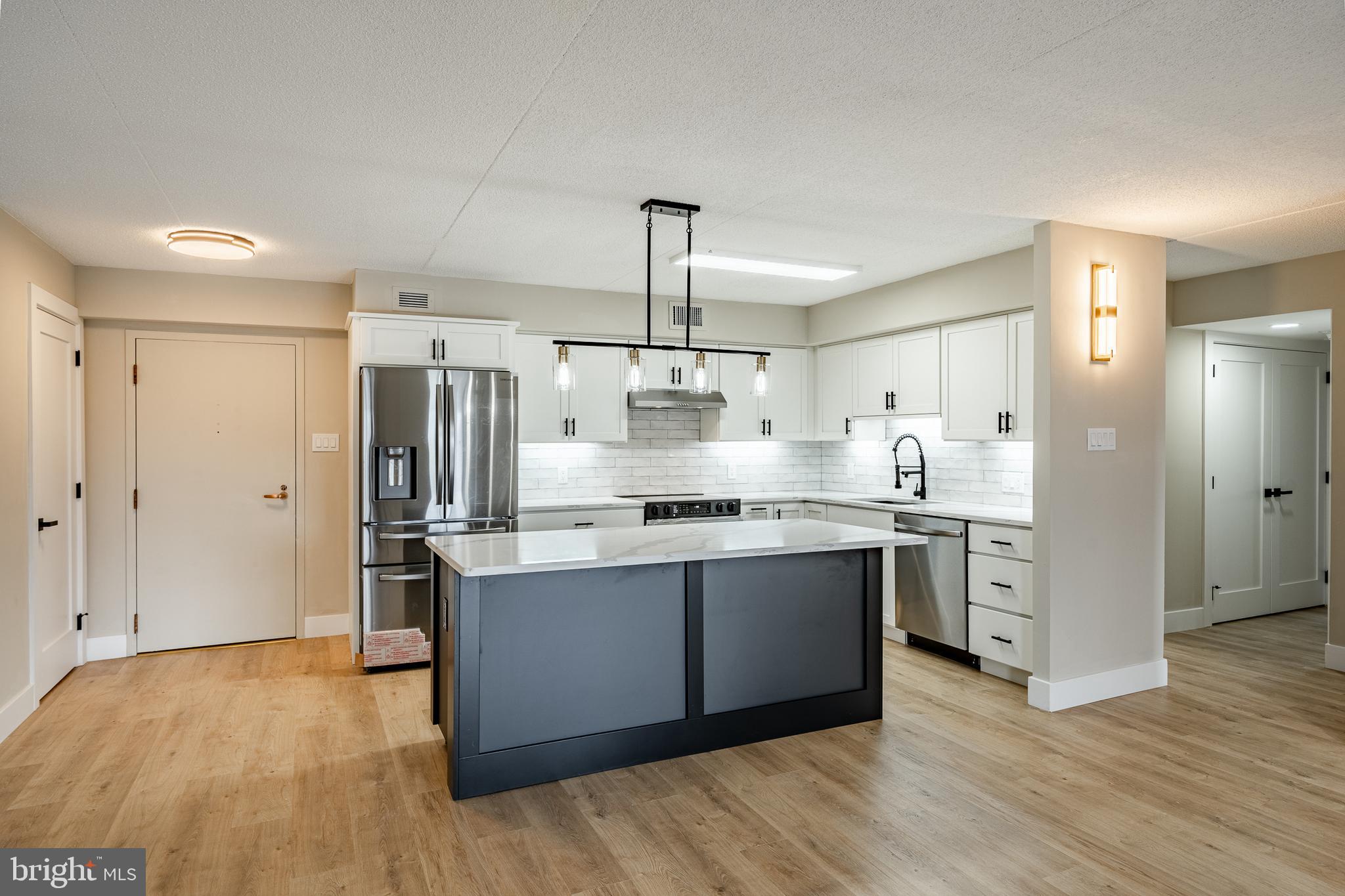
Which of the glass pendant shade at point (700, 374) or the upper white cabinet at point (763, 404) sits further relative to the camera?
the upper white cabinet at point (763, 404)

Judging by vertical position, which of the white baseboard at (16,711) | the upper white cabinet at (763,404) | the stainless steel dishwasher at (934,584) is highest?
the upper white cabinet at (763,404)

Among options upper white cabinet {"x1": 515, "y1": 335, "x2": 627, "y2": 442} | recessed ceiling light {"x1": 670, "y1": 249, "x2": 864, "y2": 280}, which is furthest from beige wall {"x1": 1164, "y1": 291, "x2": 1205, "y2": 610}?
upper white cabinet {"x1": 515, "y1": 335, "x2": 627, "y2": 442}

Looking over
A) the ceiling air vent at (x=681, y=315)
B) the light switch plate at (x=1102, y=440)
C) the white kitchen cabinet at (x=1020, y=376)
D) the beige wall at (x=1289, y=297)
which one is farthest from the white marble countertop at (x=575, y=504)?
the beige wall at (x=1289, y=297)

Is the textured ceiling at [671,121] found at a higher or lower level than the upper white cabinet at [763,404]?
higher

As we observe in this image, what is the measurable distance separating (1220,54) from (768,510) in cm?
407

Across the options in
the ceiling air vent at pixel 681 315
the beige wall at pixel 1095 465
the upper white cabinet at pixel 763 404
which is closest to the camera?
the beige wall at pixel 1095 465

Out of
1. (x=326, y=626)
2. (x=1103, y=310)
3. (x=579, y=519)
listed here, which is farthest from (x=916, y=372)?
(x=326, y=626)

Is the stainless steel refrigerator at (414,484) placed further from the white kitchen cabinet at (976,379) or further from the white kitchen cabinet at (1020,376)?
the white kitchen cabinet at (1020,376)

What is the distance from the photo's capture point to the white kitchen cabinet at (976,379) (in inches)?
179

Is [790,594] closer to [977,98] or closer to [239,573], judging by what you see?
[977,98]

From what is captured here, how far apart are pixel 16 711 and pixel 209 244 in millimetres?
2399

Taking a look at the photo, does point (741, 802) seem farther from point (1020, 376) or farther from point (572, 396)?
point (572, 396)

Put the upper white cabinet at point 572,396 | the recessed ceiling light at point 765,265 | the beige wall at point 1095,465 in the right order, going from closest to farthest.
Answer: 1. the beige wall at point 1095,465
2. the recessed ceiling light at point 765,265
3. the upper white cabinet at point 572,396

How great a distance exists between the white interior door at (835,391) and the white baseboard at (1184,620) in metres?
2.51
